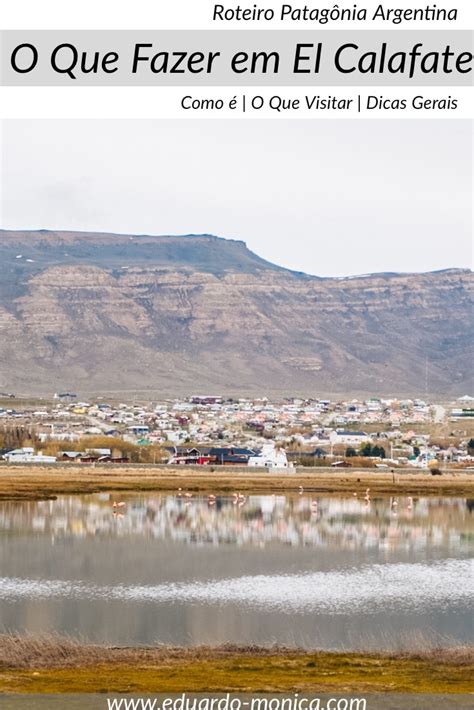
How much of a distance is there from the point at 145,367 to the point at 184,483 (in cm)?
11970

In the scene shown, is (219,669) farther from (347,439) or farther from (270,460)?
(347,439)

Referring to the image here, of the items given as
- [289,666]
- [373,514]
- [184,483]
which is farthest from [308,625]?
[184,483]

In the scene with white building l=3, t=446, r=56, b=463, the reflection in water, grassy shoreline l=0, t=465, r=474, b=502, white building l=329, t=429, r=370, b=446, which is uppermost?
white building l=329, t=429, r=370, b=446

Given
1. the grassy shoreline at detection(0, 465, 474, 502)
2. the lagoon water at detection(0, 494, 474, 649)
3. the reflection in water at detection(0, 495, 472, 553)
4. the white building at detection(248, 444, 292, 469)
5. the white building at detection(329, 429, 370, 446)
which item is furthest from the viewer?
the white building at detection(329, 429, 370, 446)

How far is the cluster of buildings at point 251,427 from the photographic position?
102250 mm

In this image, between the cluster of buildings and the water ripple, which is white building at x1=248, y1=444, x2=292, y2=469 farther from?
the water ripple

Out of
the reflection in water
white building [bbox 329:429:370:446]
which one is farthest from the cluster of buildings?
the reflection in water

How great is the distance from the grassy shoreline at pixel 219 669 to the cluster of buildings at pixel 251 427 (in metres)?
68.5

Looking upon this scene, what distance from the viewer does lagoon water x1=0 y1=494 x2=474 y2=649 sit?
26.9 m

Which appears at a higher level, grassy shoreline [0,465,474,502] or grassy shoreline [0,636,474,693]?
grassy shoreline [0,465,474,502]

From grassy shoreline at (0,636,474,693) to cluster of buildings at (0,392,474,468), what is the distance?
68.5m

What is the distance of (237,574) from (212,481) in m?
40.2

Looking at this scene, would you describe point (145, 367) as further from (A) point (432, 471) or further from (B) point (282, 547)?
(B) point (282, 547)

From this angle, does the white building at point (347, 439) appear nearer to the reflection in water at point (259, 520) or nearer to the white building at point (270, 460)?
the white building at point (270, 460)
